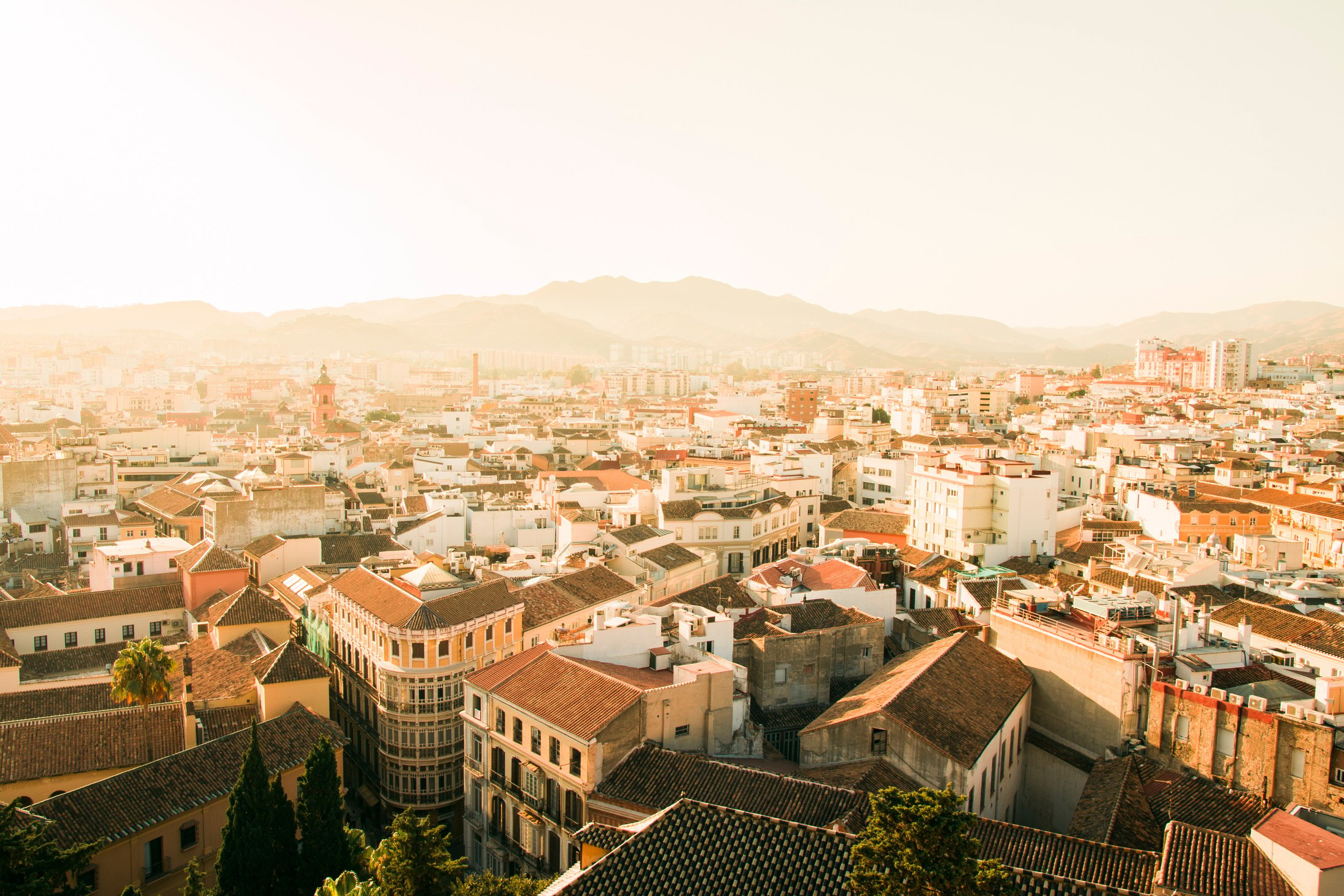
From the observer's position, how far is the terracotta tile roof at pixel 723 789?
18.4 meters

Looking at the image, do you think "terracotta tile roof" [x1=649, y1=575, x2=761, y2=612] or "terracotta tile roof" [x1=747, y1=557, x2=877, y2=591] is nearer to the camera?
"terracotta tile roof" [x1=649, y1=575, x2=761, y2=612]

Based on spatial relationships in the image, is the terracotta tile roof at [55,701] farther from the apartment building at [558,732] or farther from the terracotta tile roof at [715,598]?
the terracotta tile roof at [715,598]

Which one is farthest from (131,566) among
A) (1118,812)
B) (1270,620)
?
(1270,620)

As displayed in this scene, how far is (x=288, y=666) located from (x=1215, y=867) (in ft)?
74.5

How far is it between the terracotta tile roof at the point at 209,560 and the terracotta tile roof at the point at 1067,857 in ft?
98.4

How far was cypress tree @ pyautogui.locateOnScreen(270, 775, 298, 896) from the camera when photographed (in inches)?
753

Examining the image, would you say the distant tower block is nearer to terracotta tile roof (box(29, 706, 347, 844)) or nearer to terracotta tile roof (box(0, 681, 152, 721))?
terracotta tile roof (box(0, 681, 152, 721))

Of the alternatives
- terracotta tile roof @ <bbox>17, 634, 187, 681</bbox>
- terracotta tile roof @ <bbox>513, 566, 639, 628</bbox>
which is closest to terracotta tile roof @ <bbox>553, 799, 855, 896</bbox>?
terracotta tile roof @ <bbox>513, 566, 639, 628</bbox>

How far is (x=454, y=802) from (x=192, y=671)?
1021cm

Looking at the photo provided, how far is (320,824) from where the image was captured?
65.1ft

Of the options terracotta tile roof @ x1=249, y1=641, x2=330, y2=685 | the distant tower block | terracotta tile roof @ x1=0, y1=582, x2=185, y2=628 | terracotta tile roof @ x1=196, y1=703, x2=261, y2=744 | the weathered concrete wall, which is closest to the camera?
terracotta tile roof @ x1=196, y1=703, x2=261, y2=744

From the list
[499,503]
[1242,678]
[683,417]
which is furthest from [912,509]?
[683,417]

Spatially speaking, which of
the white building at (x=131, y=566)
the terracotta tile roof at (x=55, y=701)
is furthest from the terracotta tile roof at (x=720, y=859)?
the white building at (x=131, y=566)

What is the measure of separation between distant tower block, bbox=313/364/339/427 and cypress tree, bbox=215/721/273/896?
79688mm
